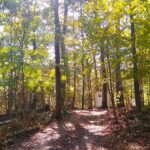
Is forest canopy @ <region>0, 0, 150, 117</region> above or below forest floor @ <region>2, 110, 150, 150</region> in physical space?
above

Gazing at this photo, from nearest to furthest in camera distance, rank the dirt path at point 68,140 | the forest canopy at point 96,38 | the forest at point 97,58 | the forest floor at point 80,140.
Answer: the forest floor at point 80,140 < the dirt path at point 68,140 < the forest at point 97,58 < the forest canopy at point 96,38

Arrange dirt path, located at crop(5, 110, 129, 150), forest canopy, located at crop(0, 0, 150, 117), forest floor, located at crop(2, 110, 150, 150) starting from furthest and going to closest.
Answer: forest canopy, located at crop(0, 0, 150, 117) < dirt path, located at crop(5, 110, 129, 150) < forest floor, located at crop(2, 110, 150, 150)

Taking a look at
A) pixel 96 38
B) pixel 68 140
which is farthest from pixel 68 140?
pixel 96 38

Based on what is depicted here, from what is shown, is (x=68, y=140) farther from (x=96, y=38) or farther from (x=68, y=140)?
(x=96, y=38)

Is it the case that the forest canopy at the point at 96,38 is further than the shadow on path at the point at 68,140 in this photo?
Yes

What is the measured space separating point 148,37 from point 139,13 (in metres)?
1.28

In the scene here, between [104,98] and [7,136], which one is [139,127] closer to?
[7,136]

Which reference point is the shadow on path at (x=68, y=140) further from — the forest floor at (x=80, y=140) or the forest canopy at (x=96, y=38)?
the forest canopy at (x=96, y=38)

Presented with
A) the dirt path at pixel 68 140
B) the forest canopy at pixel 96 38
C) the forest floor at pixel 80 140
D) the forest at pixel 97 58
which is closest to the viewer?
the forest floor at pixel 80 140

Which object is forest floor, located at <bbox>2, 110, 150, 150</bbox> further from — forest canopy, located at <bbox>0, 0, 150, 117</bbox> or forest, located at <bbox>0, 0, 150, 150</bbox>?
forest canopy, located at <bbox>0, 0, 150, 117</bbox>

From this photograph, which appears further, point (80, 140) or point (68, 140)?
point (68, 140)

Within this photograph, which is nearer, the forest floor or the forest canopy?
the forest floor

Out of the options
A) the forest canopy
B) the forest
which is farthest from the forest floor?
the forest canopy

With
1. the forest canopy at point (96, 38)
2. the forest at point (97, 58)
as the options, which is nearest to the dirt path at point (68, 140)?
the forest at point (97, 58)
